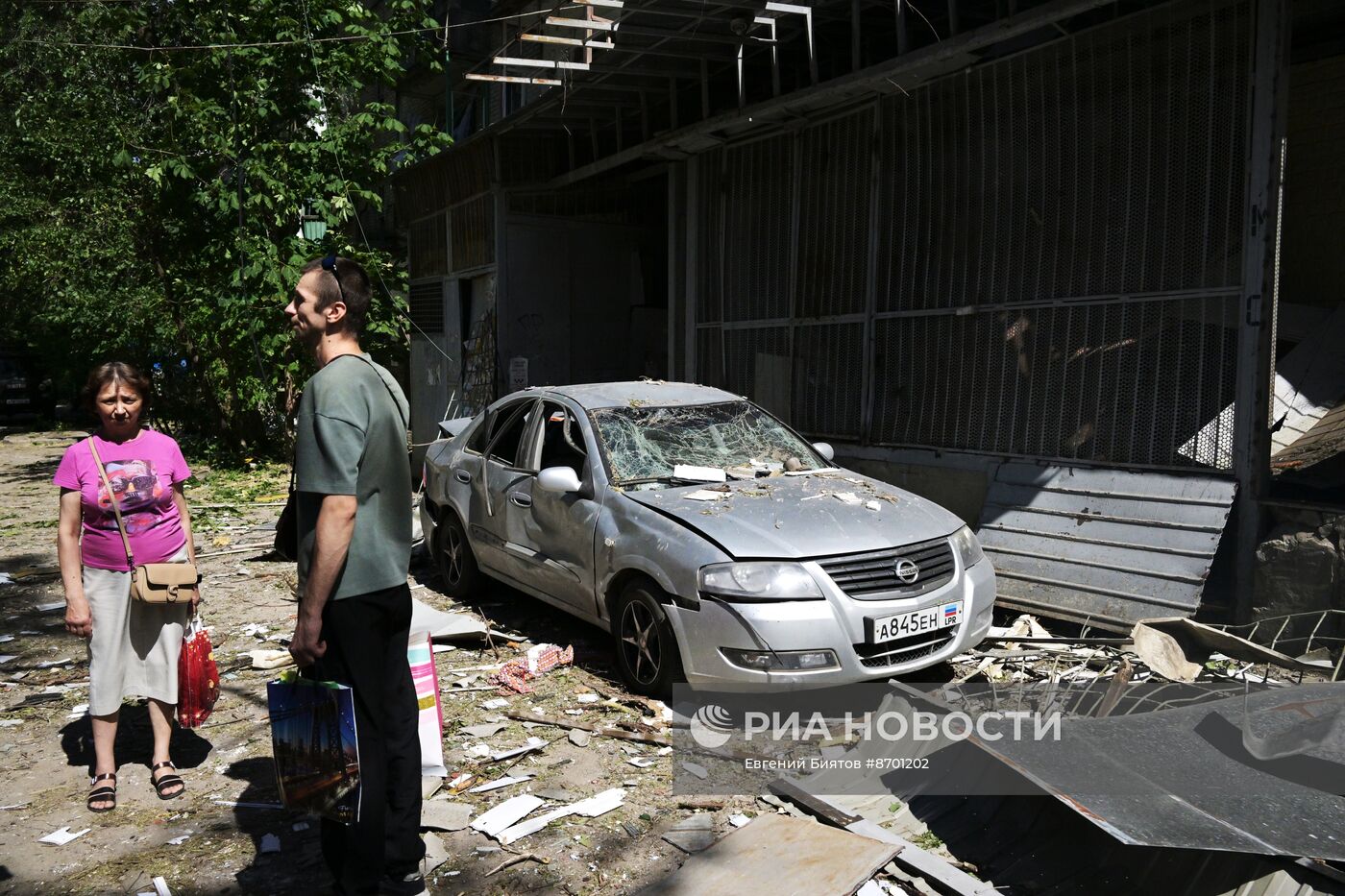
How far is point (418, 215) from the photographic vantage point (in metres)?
15.7

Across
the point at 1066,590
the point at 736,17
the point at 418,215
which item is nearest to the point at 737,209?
the point at 736,17

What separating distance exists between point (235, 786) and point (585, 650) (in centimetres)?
230

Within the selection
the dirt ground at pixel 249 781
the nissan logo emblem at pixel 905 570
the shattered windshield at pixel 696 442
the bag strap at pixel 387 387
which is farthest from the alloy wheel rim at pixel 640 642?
the bag strap at pixel 387 387

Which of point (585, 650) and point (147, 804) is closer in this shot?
point (147, 804)

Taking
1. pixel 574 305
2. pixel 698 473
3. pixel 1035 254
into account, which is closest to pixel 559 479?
pixel 698 473

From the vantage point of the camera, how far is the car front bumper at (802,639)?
4.54m

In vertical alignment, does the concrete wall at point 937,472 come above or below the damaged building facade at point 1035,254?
below

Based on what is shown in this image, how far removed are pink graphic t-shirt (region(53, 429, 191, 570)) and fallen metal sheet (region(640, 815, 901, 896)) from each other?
8.31ft

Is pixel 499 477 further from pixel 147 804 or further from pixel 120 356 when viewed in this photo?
pixel 120 356

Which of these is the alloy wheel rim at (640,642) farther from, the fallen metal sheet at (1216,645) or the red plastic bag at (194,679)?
the fallen metal sheet at (1216,645)

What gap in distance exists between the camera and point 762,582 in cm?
460

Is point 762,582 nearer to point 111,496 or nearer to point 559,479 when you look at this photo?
point 559,479

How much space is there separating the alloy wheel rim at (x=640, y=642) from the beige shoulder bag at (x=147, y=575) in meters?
2.16

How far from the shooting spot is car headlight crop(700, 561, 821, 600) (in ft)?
15.0
